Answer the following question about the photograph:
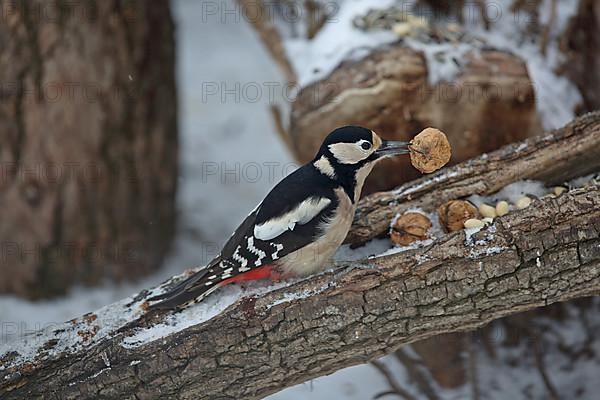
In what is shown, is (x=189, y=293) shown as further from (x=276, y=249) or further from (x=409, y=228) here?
(x=409, y=228)

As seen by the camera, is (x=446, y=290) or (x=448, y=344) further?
(x=448, y=344)

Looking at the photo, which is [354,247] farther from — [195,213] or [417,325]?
[195,213]

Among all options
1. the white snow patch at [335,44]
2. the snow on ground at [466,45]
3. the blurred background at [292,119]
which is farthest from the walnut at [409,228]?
the white snow patch at [335,44]

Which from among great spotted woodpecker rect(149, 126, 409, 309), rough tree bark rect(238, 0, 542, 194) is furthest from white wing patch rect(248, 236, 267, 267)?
rough tree bark rect(238, 0, 542, 194)

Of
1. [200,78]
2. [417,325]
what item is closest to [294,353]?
[417,325]

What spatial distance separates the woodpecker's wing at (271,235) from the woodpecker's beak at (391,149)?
20 cm

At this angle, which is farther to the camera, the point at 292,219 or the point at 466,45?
the point at 466,45

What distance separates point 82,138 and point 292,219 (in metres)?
1.96

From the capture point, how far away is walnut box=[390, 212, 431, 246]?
2760mm

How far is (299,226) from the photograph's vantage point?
2.73 m

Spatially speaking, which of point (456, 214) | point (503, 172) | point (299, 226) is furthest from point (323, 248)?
point (503, 172)

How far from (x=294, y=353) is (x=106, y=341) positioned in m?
0.57

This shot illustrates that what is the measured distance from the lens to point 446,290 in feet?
8.27

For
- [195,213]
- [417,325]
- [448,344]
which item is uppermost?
[195,213]
